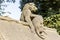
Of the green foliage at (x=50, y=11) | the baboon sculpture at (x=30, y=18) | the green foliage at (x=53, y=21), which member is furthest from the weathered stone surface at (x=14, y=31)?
the green foliage at (x=50, y=11)

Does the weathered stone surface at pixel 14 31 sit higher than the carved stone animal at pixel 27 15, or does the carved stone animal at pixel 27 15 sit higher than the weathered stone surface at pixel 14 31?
the carved stone animal at pixel 27 15

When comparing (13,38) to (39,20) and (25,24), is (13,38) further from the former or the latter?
(39,20)

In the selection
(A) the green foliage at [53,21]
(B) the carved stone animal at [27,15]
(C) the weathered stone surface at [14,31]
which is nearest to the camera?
(C) the weathered stone surface at [14,31]

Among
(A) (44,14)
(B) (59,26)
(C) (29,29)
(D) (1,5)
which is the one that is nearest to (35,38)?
(C) (29,29)

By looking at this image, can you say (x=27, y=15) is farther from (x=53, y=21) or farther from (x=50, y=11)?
(x=50, y=11)

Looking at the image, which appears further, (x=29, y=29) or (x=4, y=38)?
(x=29, y=29)

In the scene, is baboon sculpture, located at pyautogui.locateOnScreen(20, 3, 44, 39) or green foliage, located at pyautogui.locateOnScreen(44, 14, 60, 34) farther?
green foliage, located at pyautogui.locateOnScreen(44, 14, 60, 34)

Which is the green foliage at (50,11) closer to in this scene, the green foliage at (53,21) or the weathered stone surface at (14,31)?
the green foliage at (53,21)

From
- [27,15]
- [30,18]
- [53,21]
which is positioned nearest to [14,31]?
[27,15]

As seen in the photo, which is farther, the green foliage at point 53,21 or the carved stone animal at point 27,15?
the green foliage at point 53,21

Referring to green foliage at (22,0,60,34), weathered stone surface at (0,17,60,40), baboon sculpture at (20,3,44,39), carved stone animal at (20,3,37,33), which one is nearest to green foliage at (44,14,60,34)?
green foliage at (22,0,60,34)

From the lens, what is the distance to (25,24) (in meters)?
6.12

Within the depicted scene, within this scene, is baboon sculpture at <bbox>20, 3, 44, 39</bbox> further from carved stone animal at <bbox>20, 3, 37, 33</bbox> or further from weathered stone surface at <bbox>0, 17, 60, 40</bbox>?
weathered stone surface at <bbox>0, 17, 60, 40</bbox>

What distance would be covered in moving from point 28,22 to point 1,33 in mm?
1350
